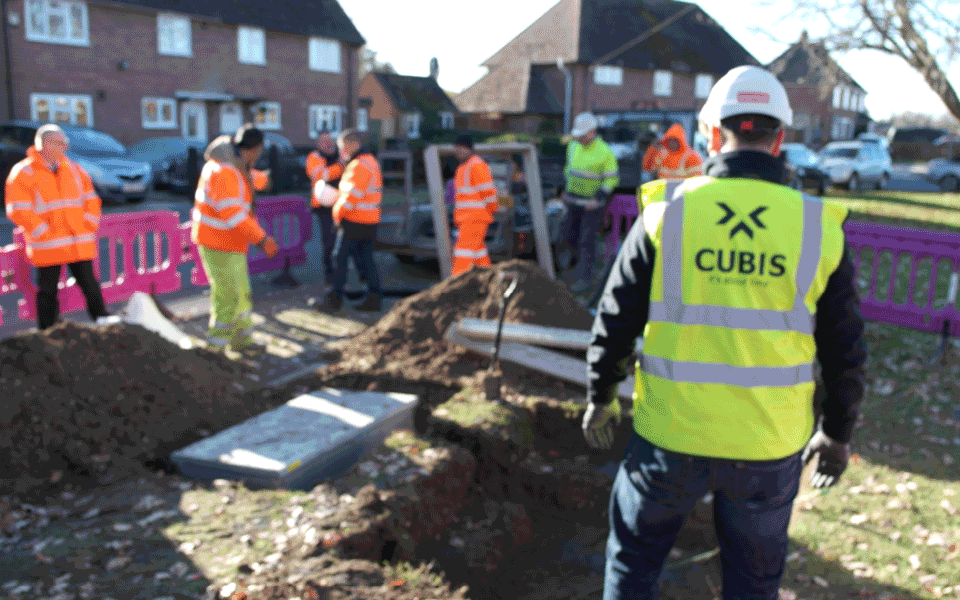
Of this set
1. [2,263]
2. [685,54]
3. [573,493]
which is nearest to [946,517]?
[573,493]

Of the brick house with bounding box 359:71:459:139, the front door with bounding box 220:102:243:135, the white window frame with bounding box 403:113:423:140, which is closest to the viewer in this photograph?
the front door with bounding box 220:102:243:135

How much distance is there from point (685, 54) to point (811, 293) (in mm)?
51433

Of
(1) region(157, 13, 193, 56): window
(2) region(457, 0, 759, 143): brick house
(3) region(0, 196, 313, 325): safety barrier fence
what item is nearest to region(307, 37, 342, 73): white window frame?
(1) region(157, 13, 193, 56): window

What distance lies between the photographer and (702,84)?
50.7 metres

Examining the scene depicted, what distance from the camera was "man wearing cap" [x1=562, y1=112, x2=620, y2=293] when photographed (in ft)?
31.8

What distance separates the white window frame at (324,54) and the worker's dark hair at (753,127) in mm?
36230

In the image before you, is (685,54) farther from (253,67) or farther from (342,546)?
(342,546)

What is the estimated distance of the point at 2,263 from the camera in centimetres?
719

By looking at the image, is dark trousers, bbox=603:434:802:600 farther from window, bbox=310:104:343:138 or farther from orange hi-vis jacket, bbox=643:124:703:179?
window, bbox=310:104:343:138

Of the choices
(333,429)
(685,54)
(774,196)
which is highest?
(685,54)

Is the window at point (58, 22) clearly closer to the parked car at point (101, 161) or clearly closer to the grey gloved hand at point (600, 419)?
the parked car at point (101, 161)

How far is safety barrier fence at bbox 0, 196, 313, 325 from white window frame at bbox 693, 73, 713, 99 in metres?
43.7

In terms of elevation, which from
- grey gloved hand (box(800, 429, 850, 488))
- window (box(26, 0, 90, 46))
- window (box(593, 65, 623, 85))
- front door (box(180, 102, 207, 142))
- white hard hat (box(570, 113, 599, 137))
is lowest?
grey gloved hand (box(800, 429, 850, 488))

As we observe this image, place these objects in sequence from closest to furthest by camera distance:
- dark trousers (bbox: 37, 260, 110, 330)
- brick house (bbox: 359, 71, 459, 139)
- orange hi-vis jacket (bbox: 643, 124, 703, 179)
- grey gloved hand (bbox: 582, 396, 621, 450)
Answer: grey gloved hand (bbox: 582, 396, 621, 450), dark trousers (bbox: 37, 260, 110, 330), orange hi-vis jacket (bbox: 643, 124, 703, 179), brick house (bbox: 359, 71, 459, 139)
